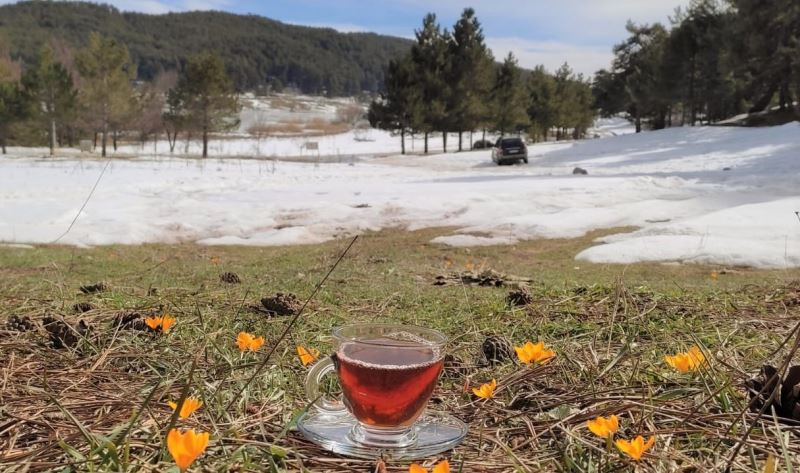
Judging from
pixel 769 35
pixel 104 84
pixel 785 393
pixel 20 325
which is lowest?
pixel 20 325

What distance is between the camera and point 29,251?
8109 millimetres

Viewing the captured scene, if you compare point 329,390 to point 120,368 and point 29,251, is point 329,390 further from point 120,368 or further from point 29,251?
point 29,251

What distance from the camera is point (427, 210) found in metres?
13.7

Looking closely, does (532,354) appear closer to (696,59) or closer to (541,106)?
(696,59)

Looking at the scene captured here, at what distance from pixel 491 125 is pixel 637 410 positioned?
1933 inches

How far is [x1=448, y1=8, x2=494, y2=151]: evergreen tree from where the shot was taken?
44750 mm

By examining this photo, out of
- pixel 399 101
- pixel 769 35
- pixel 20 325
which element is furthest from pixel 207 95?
pixel 20 325

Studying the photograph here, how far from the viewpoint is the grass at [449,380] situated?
1.16 m

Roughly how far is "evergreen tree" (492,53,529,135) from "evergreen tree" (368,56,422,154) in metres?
8.01

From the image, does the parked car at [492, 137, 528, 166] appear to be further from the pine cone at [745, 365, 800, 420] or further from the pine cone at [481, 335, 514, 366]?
the pine cone at [745, 365, 800, 420]

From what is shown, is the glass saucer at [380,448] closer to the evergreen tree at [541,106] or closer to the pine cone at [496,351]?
the pine cone at [496,351]

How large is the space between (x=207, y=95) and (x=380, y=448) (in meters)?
42.7

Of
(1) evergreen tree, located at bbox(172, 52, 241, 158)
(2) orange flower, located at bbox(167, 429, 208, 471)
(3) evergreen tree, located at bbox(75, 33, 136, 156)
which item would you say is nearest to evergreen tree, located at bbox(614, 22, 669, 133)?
(1) evergreen tree, located at bbox(172, 52, 241, 158)

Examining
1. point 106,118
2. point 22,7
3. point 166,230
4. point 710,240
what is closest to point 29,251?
point 166,230
